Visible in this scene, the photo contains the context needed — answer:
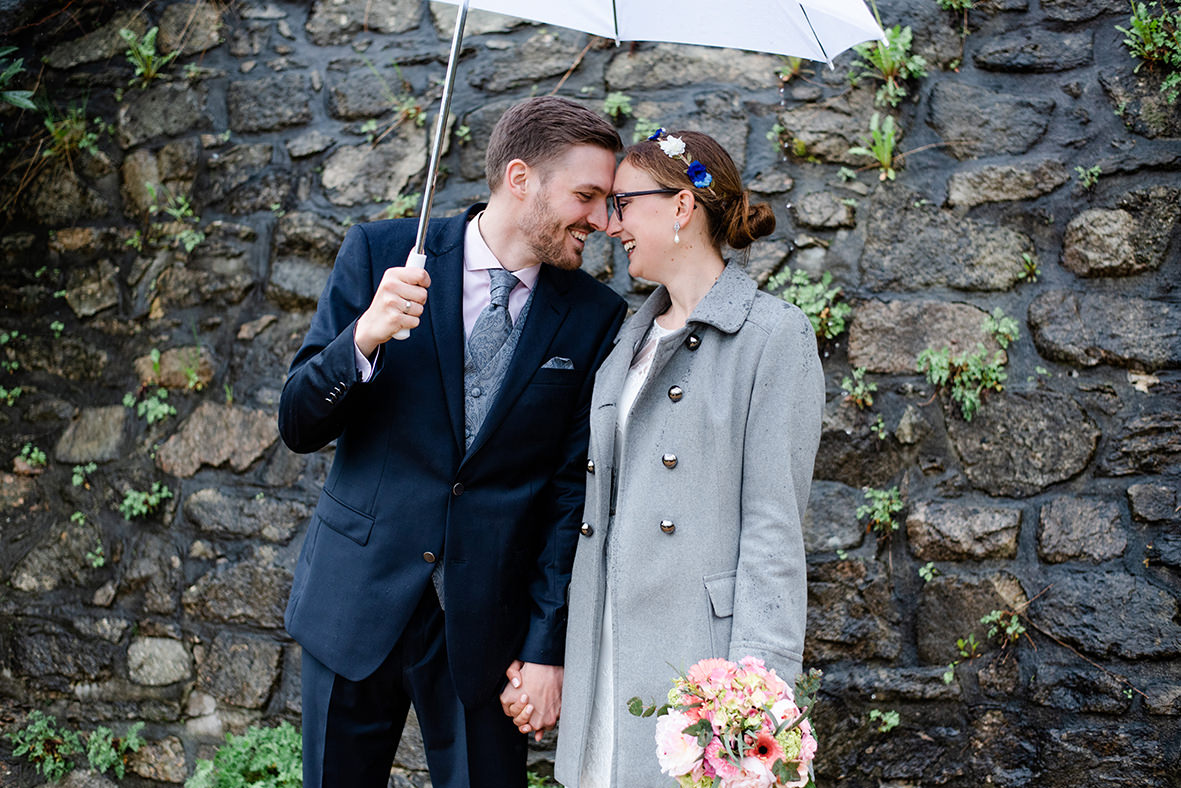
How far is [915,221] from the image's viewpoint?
2877 millimetres

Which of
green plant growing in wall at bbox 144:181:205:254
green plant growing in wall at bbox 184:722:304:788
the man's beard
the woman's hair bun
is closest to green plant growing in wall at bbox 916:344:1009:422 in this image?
the woman's hair bun

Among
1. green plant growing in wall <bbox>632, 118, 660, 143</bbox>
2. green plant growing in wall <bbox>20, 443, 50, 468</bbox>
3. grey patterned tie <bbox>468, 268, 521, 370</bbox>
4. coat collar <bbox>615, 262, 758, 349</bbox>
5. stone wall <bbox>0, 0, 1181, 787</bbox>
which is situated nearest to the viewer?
coat collar <bbox>615, 262, 758, 349</bbox>

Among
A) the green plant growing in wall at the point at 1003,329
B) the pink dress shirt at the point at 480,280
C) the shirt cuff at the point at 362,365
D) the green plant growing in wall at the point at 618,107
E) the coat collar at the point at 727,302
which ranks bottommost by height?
the shirt cuff at the point at 362,365

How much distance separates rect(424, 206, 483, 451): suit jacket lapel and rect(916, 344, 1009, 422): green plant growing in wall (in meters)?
1.54

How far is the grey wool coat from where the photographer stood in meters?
1.79

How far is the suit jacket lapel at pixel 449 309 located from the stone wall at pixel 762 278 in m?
0.98

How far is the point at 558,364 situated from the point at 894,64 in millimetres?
1672

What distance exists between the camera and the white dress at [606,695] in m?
1.95

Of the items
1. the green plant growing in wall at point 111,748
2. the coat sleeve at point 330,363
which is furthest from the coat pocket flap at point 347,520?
the green plant growing in wall at point 111,748

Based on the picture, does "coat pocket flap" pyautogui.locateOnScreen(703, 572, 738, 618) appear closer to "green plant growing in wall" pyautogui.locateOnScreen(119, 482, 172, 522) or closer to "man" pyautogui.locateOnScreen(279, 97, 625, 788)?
"man" pyautogui.locateOnScreen(279, 97, 625, 788)

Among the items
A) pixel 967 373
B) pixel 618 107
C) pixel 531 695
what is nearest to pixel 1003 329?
pixel 967 373

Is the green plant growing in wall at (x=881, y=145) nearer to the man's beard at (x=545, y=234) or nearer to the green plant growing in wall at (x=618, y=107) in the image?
the green plant growing in wall at (x=618, y=107)

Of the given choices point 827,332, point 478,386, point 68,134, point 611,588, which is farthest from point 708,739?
point 68,134

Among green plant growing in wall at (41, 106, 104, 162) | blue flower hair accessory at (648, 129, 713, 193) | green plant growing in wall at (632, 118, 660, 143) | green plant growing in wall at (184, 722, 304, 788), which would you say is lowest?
green plant growing in wall at (184, 722, 304, 788)
